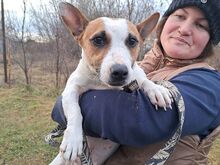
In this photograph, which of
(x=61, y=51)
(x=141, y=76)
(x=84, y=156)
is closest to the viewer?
(x=84, y=156)

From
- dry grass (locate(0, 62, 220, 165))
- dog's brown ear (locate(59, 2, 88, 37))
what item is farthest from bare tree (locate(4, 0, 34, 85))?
dog's brown ear (locate(59, 2, 88, 37))

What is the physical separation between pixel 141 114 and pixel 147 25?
997 millimetres

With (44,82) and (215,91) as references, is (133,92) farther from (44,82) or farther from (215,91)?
(44,82)

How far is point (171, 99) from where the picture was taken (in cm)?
190

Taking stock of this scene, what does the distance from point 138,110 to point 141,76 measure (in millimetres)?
525

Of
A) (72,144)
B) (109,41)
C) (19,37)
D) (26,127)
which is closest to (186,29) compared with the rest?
(109,41)

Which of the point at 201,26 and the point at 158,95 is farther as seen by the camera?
the point at 201,26

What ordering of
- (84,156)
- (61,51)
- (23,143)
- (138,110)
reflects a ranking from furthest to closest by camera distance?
(61,51) < (23,143) < (84,156) < (138,110)

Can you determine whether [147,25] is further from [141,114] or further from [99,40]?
[141,114]

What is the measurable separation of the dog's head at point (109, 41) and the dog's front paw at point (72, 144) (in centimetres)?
32

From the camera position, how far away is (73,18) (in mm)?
2629

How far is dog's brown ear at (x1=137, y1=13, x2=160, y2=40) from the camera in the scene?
267 centimetres

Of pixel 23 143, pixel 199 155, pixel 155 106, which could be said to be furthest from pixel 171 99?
pixel 23 143

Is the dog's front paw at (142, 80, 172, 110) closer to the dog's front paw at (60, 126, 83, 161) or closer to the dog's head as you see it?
the dog's head
